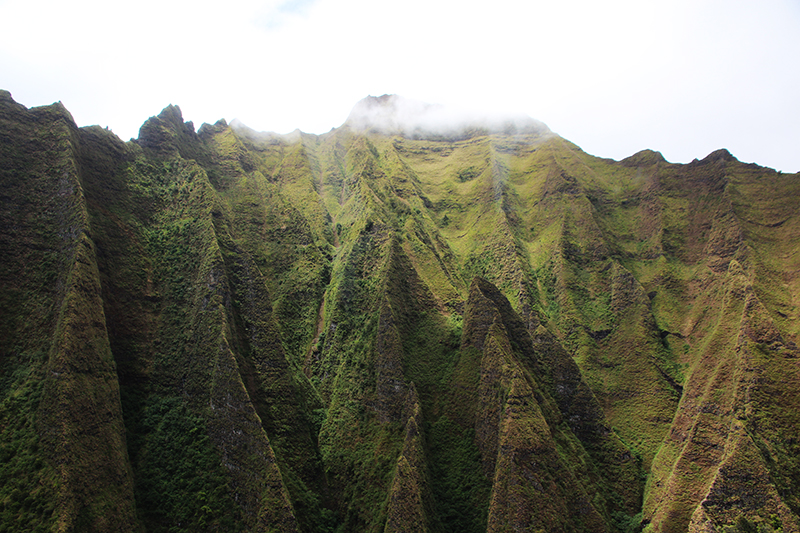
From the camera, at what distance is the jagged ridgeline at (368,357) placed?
1487 inches

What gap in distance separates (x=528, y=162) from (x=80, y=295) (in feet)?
331

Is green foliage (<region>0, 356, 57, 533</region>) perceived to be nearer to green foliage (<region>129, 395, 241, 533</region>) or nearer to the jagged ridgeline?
the jagged ridgeline

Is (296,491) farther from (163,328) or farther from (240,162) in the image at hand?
(240,162)

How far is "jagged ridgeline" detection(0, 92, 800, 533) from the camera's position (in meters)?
37.8

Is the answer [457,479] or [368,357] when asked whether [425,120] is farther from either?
[457,479]

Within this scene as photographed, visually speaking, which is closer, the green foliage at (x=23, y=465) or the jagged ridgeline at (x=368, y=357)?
the green foliage at (x=23, y=465)

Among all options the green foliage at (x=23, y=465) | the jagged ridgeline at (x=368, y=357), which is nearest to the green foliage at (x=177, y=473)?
the jagged ridgeline at (x=368, y=357)

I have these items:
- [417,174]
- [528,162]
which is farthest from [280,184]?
[528,162]

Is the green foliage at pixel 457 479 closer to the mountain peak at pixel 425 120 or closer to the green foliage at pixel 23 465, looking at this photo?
the green foliage at pixel 23 465

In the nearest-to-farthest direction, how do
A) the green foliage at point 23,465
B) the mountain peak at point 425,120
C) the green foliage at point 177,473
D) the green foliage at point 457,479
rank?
the green foliage at point 23,465 < the green foliage at point 177,473 < the green foliage at point 457,479 < the mountain peak at point 425,120

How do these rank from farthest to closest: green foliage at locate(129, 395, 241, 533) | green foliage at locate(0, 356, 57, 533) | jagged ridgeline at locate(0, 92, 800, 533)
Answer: jagged ridgeline at locate(0, 92, 800, 533)
green foliage at locate(129, 395, 241, 533)
green foliage at locate(0, 356, 57, 533)

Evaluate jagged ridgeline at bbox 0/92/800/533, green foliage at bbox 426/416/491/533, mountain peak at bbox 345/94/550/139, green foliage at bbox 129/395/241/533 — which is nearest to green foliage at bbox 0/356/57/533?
jagged ridgeline at bbox 0/92/800/533

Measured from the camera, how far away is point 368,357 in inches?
2133

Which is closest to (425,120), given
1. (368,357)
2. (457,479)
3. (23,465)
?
(368,357)
